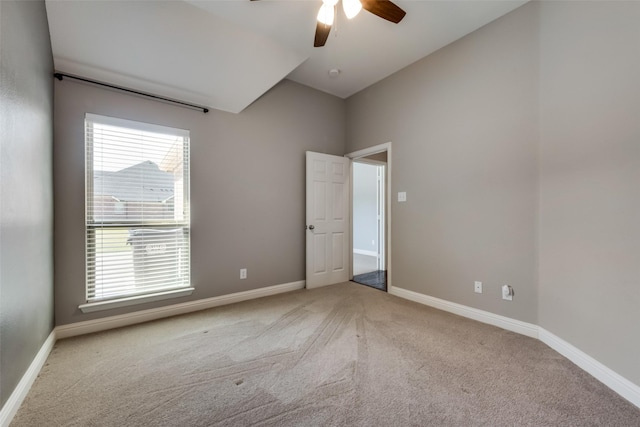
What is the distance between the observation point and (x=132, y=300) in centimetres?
255

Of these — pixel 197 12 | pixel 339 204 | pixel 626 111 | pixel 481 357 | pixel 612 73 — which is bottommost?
pixel 481 357

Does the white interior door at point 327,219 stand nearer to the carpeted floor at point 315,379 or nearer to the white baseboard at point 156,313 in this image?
the white baseboard at point 156,313

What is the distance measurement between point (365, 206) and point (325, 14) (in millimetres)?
5240

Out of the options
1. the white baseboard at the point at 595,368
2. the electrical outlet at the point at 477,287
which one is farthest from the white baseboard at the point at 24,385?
the electrical outlet at the point at 477,287

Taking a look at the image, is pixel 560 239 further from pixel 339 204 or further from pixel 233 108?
pixel 233 108

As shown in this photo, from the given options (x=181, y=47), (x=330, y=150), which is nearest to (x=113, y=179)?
(x=181, y=47)

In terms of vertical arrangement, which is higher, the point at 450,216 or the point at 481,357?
the point at 450,216

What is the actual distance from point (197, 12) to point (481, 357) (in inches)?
142

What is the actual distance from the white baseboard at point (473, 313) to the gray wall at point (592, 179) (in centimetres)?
17

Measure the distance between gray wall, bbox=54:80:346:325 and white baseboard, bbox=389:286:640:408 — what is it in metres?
1.72

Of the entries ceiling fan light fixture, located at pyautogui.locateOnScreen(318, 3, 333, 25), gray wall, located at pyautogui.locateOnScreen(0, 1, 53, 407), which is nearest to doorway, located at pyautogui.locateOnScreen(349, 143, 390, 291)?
ceiling fan light fixture, located at pyautogui.locateOnScreen(318, 3, 333, 25)

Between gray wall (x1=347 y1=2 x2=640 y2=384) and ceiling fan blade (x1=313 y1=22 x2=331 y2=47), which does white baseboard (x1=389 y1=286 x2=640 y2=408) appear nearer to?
gray wall (x1=347 y1=2 x2=640 y2=384)

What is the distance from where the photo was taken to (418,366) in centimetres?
182

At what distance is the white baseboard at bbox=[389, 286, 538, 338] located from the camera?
2301mm
